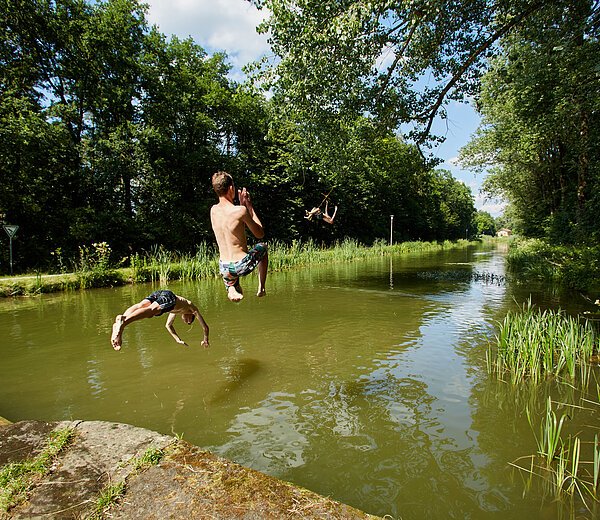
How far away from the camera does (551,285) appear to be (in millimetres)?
14391

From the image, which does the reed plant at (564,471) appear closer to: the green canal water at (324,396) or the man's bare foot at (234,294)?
the green canal water at (324,396)

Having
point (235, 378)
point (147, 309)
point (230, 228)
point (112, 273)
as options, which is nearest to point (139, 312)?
point (147, 309)

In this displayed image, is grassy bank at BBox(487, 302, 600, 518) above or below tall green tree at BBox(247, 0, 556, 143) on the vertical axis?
below

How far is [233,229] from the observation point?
169 inches

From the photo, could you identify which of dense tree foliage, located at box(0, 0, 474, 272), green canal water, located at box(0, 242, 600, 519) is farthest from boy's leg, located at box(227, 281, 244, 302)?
dense tree foliage, located at box(0, 0, 474, 272)

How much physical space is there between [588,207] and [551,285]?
6003 mm

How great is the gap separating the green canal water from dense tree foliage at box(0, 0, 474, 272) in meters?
6.76

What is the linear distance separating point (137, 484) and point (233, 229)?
259 centimetres

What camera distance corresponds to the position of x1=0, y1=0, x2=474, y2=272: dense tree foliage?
14.9 metres

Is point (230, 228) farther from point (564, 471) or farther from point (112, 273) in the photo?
point (112, 273)

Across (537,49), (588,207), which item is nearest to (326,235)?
(588,207)

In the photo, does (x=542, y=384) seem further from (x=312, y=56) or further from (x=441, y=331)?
(x=312, y=56)

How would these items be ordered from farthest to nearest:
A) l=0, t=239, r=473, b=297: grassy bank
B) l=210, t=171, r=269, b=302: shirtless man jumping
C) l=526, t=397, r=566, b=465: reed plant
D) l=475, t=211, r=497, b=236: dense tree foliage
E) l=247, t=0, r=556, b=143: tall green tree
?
l=475, t=211, r=497, b=236: dense tree foliage
l=0, t=239, r=473, b=297: grassy bank
l=247, t=0, r=556, b=143: tall green tree
l=210, t=171, r=269, b=302: shirtless man jumping
l=526, t=397, r=566, b=465: reed plant

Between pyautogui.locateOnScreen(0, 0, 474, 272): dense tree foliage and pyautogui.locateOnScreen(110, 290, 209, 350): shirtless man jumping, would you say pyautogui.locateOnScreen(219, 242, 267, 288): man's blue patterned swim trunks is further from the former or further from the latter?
pyautogui.locateOnScreen(0, 0, 474, 272): dense tree foliage
